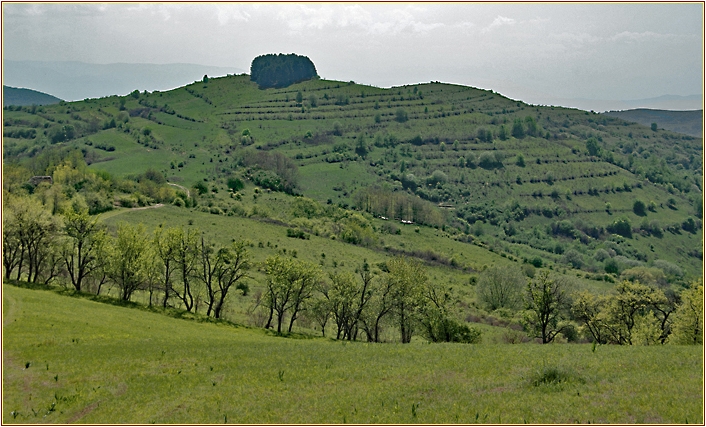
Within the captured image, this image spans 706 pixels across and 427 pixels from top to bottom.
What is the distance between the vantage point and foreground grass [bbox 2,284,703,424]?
27.4m

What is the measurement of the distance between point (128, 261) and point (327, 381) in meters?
46.4

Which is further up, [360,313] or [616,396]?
[616,396]

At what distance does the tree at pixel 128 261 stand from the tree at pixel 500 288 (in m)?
71.8

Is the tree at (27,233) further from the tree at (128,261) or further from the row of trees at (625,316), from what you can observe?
the row of trees at (625,316)

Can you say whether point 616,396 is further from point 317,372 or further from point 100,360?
point 100,360

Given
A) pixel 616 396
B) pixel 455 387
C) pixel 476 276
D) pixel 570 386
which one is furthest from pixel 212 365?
pixel 476 276

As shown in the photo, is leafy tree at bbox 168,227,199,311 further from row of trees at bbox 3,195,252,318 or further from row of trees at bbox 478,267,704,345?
row of trees at bbox 478,267,704,345

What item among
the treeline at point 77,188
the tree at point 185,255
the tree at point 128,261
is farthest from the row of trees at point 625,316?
the treeline at point 77,188

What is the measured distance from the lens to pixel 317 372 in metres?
36.1

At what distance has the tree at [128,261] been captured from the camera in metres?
68.6

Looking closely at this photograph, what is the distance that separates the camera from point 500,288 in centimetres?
10912

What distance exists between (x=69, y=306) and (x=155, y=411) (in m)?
32.2

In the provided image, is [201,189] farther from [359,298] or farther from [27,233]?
[359,298]

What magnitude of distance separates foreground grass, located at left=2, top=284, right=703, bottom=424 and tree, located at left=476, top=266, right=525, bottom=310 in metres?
67.5
